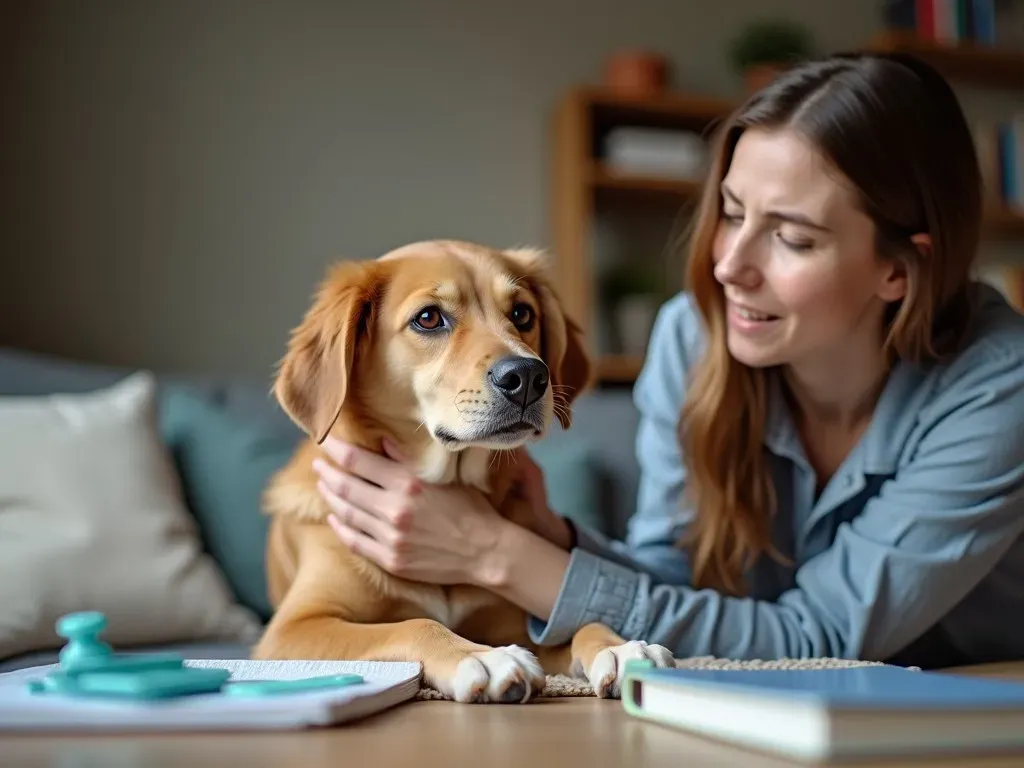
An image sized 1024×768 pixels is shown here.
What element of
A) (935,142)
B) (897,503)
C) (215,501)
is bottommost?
(215,501)

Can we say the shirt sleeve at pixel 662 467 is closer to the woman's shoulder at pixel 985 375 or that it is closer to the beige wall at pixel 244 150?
the woman's shoulder at pixel 985 375

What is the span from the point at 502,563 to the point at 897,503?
1.73ft

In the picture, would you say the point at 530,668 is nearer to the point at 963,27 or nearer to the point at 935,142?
the point at 935,142

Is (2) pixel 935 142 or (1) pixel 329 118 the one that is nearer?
(2) pixel 935 142

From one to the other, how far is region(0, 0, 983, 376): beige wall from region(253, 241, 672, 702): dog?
72.5 inches

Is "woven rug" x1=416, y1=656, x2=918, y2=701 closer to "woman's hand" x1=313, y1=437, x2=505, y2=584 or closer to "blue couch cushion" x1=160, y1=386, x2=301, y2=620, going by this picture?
"woman's hand" x1=313, y1=437, x2=505, y2=584

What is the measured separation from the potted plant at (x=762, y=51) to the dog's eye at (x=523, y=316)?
2.56m

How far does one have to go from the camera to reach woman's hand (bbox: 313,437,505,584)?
1313 mm

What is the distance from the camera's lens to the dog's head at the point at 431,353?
1.30 meters

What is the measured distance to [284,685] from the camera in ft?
2.88

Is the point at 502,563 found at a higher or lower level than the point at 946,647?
higher

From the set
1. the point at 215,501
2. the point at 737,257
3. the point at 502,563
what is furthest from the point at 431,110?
the point at 502,563

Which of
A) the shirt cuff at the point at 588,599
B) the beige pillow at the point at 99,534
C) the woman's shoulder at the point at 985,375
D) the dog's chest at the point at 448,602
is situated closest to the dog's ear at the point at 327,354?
the dog's chest at the point at 448,602

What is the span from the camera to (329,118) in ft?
11.2
